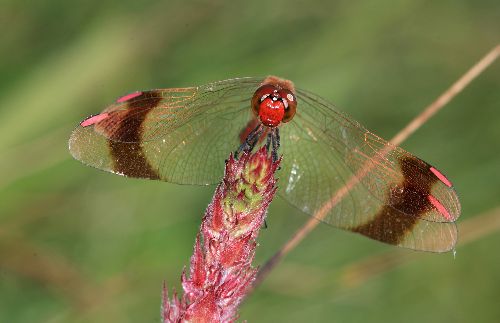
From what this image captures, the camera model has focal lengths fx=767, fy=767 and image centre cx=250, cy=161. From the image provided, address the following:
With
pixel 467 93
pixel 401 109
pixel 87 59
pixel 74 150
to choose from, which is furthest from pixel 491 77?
pixel 74 150

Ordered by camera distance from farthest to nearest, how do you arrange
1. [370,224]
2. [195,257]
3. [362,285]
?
[362,285], [370,224], [195,257]

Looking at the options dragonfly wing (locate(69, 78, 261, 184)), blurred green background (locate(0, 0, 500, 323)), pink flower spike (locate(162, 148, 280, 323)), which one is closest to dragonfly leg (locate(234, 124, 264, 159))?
dragonfly wing (locate(69, 78, 261, 184))

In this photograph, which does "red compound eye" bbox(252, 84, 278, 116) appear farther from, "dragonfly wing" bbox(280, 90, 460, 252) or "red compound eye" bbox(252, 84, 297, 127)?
"dragonfly wing" bbox(280, 90, 460, 252)

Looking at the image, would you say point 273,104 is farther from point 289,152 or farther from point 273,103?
point 289,152

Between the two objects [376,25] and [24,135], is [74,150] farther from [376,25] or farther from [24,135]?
[376,25]

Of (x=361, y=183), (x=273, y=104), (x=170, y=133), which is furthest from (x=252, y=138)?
(x=361, y=183)

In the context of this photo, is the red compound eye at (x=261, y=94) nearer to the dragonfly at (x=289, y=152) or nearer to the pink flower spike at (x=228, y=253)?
the dragonfly at (x=289, y=152)

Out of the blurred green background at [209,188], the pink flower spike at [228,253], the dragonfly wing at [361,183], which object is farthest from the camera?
the blurred green background at [209,188]

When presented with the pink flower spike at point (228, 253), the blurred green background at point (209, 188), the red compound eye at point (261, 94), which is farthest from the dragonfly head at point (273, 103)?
the blurred green background at point (209, 188)
